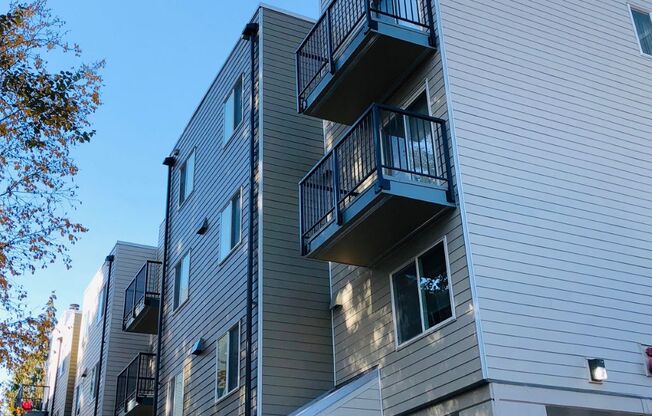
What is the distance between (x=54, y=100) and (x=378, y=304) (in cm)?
679

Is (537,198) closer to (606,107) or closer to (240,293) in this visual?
(606,107)

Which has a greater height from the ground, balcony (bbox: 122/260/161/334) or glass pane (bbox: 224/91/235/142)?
glass pane (bbox: 224/91/235/142)

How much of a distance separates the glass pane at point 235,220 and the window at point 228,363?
2.02 m

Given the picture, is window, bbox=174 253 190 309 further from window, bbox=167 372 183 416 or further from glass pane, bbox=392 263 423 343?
glass pane, bbox=392 263 423 343

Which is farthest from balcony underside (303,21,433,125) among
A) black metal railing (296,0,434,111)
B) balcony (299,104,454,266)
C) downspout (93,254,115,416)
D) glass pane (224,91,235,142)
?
downspout (93,254,115,416)

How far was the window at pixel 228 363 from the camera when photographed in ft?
50.4

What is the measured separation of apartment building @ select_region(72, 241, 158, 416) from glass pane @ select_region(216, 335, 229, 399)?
26.6ft

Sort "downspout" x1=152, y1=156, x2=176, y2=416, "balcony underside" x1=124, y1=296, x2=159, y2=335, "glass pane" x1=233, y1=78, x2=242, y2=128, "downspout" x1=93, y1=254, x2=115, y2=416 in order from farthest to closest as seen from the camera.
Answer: "downspout" x1=93, y1=254, x2=115, y2=416, "balcony underside" x1=124, y1=296, x2=159, y2=335, "downspout" x1=152, y1=156, x2=176, y2=416, "glass pane" x1=233, y1=78, x2=242, y2=128

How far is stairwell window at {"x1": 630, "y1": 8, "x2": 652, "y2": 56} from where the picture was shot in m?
14.8

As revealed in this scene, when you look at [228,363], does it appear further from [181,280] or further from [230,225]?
[181,280]

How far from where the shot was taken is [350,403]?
11.9 metres

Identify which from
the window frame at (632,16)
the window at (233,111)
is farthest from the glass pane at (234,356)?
the window frame at (632,16)

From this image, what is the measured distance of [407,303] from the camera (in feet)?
39.6

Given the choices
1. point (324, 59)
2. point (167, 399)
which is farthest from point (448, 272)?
point (167, 399)
